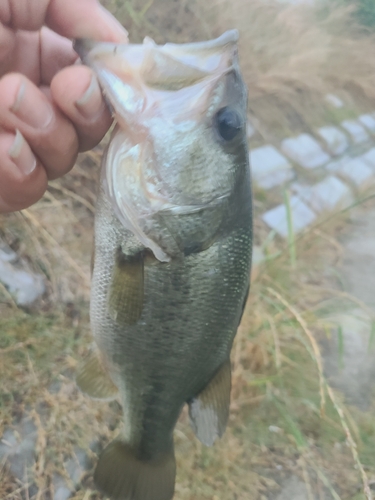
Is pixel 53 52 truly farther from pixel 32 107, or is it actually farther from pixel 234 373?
pixel 234 373

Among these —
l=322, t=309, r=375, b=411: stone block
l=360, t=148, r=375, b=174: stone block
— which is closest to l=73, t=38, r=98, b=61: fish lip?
l=322, t=309, r=375, b=411: stone block

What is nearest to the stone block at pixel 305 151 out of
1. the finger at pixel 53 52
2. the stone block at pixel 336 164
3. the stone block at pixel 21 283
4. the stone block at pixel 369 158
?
the stone block at pixel 336 164

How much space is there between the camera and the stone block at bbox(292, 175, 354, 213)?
2.86m

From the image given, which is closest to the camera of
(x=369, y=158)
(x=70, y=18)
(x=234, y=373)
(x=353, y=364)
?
(x=70, y=18)

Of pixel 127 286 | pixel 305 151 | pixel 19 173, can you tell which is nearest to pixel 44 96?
pixel 19 173

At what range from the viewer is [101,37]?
2.70 feet

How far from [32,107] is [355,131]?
3.36 meters

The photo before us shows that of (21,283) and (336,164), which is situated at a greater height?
(21,283)

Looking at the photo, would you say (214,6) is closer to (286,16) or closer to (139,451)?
(286,16)

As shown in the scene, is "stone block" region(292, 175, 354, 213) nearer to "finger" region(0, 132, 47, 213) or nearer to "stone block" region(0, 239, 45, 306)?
"stone block" region(0, 239, 45, 306)

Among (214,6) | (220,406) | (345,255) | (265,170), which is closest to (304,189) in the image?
(265,170)

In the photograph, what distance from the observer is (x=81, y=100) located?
66 cm

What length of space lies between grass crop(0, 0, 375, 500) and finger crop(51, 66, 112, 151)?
40.5 inches

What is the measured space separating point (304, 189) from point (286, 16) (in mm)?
1423
